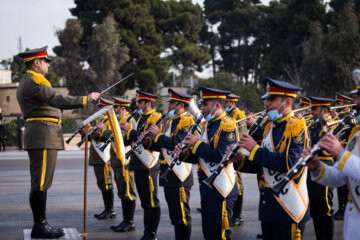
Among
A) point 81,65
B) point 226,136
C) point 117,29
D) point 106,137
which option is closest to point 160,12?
point 117,29

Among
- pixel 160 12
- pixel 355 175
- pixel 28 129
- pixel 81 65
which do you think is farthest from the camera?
pixel 160 12

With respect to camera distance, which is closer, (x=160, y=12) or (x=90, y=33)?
(x=90, y=33)

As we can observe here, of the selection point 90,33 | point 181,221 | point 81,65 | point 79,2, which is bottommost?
point 181,221

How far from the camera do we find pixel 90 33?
45656 millimetres

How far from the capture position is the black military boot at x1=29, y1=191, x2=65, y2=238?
6.82 m

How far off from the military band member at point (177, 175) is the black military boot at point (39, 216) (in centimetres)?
156

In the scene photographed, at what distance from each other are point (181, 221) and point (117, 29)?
3986 cm

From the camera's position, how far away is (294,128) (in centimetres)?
499

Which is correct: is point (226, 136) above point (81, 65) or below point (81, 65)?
below

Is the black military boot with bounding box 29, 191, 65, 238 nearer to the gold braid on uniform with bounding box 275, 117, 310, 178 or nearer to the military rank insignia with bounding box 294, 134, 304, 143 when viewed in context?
the gold braid on uniform with bounding box 275, 117, 310, 178

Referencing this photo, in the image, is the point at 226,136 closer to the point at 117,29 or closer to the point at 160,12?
the point at 117,29

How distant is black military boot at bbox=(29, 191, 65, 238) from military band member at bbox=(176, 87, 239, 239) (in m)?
1.99

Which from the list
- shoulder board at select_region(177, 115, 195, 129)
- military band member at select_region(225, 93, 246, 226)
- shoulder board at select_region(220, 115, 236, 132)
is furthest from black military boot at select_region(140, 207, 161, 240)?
shoulder board at select_region(220, 115, 236, 132)

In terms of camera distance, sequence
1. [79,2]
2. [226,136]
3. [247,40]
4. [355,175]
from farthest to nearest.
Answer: [247,40]
[79,2]
[226,136]
[355,175]
